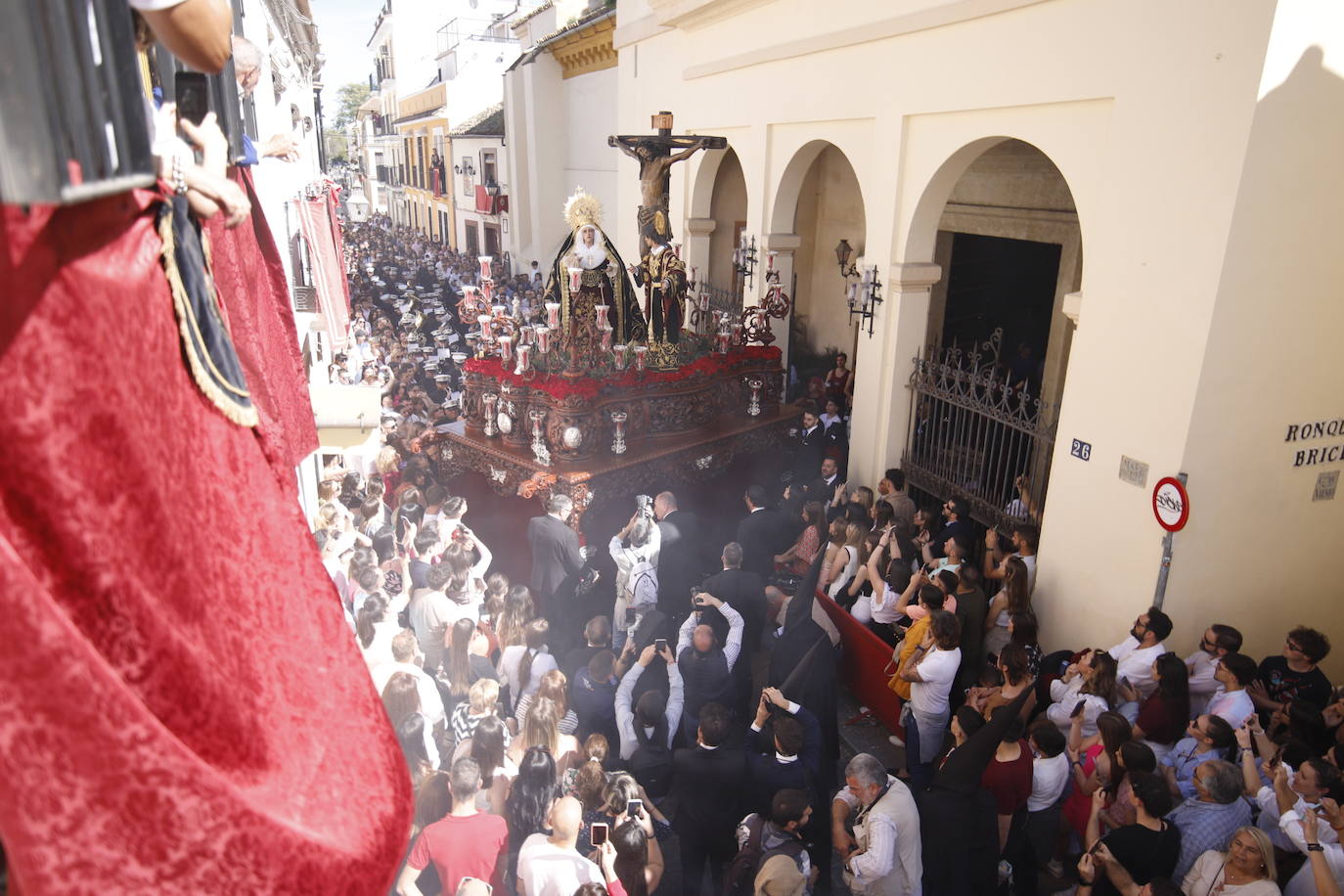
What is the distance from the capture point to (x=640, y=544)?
7184mm

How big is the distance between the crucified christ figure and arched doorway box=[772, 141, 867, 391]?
3.39 metres

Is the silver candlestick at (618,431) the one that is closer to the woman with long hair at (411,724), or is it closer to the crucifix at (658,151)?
the crucifix at (658,151)

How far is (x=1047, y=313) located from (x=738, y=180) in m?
7.64

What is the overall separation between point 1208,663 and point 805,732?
9.84ft

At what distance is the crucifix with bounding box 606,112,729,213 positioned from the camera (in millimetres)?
11391

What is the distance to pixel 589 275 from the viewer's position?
1123cm

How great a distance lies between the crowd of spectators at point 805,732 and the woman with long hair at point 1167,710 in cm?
2

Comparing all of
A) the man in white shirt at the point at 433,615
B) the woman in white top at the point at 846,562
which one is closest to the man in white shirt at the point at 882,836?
the man in white shirt at the point at 433,615

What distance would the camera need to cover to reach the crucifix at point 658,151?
11391mm

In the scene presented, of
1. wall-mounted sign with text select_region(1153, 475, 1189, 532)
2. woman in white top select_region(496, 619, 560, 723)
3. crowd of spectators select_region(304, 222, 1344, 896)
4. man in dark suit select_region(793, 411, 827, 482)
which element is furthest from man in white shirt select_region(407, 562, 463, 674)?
man in dark suit select_region(793, 411, 827, 482)

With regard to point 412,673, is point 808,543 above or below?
below

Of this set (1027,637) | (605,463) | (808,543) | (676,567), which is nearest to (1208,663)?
(1027,637)

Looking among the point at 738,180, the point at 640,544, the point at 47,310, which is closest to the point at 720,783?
the point at 640,544

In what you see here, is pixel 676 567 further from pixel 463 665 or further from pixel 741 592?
pixel 463 665
